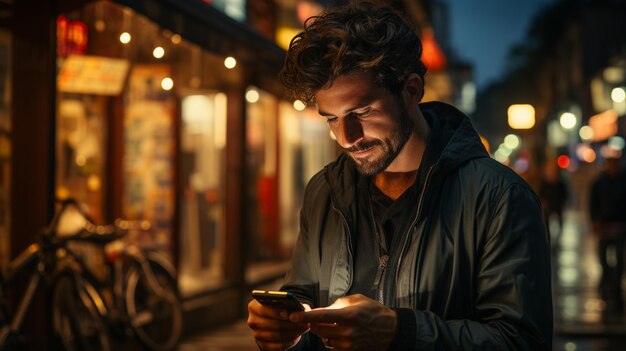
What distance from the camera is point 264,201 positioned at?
50.7ft

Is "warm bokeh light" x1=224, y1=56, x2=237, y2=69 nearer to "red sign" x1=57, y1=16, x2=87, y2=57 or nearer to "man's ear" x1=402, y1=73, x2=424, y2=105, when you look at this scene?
"red sign" x1=57, y1=16, x2=87, y2=57

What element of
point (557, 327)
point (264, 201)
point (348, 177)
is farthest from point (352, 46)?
point (264, 201)

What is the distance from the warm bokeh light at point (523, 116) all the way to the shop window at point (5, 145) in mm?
7867

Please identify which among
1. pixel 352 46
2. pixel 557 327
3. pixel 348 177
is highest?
pixel 352 46

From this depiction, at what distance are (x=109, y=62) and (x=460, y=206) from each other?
751 cm

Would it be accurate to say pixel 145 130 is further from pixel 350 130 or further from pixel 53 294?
pixel 350 130

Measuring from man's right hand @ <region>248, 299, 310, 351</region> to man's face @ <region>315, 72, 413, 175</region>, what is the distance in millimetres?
491

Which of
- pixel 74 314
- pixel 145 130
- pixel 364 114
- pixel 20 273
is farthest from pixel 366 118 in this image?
pixel 145 130

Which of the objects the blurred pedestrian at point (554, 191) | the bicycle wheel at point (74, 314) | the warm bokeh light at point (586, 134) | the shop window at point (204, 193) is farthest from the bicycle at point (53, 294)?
the warm bokeh light at point (586, 134)

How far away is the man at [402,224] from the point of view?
2438 mm

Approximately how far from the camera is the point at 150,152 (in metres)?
10.8

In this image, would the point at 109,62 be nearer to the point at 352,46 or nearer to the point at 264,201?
the point at 264,201

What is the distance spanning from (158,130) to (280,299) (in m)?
8.71

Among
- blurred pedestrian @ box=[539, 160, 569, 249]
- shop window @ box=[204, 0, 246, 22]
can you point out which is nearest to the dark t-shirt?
shop window @ box=[204, 0, 246, 22]
